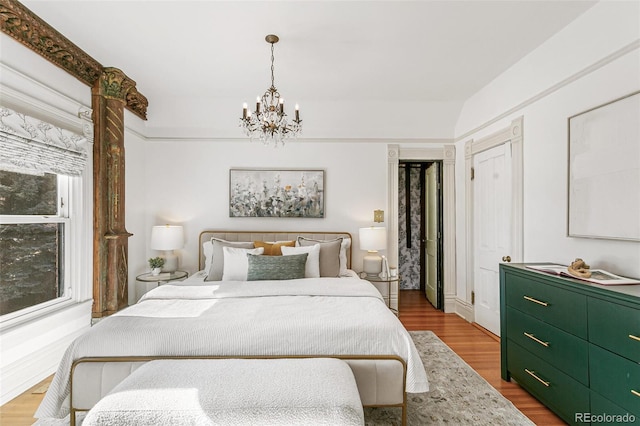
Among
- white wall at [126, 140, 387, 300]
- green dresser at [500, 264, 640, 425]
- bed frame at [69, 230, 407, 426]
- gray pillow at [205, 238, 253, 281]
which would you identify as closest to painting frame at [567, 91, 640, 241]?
green dresser at [500, 264, 640, 425]

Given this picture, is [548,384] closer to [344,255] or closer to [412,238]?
[344,255]

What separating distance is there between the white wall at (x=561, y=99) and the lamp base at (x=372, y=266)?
1614 millimetres

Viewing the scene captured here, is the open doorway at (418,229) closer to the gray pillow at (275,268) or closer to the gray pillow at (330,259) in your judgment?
the gray pillow at (330,259)

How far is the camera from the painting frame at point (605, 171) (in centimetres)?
210

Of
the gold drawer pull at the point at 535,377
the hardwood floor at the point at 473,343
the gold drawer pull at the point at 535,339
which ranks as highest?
the gold drawer pull at the point at 535,339

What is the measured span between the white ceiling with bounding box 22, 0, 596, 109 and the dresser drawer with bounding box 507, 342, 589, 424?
2533 millimetres

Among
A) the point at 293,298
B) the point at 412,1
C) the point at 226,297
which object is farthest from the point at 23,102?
the point at 412,1

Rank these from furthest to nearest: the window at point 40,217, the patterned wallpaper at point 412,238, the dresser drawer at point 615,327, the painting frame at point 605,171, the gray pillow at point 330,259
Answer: the patterned wallpaper at point 412,238 → the gray pillow at point 330,259 → the window at point 40,217 → the painting frame at point 605,171 → the dresser drawer at point 615,327

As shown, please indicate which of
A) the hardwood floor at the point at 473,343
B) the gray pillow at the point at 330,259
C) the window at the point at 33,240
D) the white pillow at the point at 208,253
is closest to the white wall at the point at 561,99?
the hardwood floor at the point at 473,343

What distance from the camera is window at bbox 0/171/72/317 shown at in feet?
8.39

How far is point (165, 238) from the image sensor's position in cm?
406

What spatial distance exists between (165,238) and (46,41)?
7.25 feet

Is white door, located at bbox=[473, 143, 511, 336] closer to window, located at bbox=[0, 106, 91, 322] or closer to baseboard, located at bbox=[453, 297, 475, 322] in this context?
baseboard, located at bbox=[453, 297, 475, 322]

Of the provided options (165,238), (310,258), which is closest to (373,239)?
(310,258)
